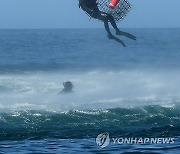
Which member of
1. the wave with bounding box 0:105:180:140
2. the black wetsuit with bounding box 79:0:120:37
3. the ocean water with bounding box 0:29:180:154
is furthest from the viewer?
the wave with bounding box 0:105:180:140

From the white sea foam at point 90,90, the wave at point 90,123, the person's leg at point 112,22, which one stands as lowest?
the person's leg at point 112,22

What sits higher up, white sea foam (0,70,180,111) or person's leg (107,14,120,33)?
white sea foam (0,70,180,111)

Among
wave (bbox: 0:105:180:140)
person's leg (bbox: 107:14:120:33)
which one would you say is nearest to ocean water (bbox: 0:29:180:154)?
wave (bbox: 0:105:180:140)

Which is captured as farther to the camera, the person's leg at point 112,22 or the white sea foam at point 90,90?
the white sea foam at point 90,90

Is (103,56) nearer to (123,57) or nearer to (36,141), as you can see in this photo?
(123,57)

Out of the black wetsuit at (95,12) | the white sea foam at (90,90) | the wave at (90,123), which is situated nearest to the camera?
the black wetsuit at (95,12)

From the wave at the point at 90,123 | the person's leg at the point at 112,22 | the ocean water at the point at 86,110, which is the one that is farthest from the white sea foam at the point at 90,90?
the person's leg at the point at 112,22

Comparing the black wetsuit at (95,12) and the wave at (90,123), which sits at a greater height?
the wave at (90,123)

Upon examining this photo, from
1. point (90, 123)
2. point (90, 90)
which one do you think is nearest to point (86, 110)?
point (90, 123)

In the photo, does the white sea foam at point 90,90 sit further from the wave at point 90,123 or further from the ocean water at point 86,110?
the wave at point 90,123

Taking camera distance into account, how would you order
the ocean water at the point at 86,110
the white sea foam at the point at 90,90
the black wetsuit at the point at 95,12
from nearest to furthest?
the black wetsuit at the point at 95,12 < the ocean water at the point at 86,110 < the white sea foam at the point at 90,90

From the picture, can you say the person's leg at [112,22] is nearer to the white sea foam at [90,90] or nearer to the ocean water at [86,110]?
the ocean water at [86,110]

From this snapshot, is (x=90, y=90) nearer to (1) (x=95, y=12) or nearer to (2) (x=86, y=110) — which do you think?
(2) (x=86, y=110)

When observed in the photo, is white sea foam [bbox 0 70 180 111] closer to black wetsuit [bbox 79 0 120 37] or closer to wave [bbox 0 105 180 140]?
wave [bbox 0 105 180 140]
